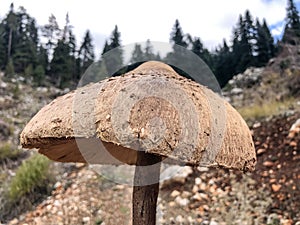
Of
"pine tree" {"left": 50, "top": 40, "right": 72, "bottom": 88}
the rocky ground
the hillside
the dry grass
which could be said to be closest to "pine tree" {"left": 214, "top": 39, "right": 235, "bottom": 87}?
"pine tree" {"left": 50, "top": 40, "right": 72, "bottom": 88}

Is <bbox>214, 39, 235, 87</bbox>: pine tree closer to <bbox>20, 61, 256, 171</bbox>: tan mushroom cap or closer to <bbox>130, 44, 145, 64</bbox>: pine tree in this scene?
<bbox>130, 44, 145, 64</bbox>: pine tree

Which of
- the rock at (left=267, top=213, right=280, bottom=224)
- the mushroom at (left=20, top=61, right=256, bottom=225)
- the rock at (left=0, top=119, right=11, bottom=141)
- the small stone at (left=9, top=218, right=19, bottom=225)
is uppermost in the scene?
the rock at (left=0, top=119, right=11, bottom=141)

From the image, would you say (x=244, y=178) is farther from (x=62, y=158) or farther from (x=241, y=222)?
(x=62, y=158)

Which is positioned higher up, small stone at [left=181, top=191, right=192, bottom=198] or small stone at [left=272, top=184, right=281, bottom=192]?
small stone at [left=272, top=184, right=281, bottom=192]

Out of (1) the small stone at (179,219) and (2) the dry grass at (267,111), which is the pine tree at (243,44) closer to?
(2) the dry grass at (267,111)

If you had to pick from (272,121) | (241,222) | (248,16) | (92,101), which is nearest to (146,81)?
(92,101)

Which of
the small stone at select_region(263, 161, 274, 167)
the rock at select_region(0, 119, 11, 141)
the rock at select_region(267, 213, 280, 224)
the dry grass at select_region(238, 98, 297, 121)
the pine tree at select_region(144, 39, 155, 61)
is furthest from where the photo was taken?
the rock at select_region(0, 119, 11, 141)

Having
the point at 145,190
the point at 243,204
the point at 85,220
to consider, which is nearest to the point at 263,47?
the point at 243,204
